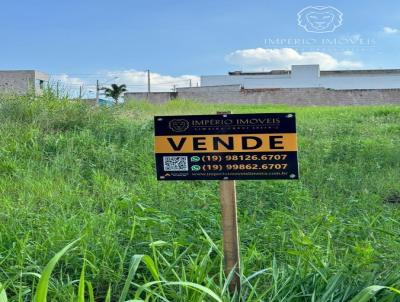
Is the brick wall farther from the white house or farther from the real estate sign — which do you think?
the real estate sign

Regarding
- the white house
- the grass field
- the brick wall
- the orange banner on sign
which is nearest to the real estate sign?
the orange banner on sign

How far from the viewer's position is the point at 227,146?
220 cm

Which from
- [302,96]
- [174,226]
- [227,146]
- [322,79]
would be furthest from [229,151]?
[322,79]

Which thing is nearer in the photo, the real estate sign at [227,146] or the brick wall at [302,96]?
the real estate sign at [227,146]

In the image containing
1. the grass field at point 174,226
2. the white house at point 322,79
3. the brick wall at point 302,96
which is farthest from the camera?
the white house at point 322,79

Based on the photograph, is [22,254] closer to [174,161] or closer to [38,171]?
[174,161]

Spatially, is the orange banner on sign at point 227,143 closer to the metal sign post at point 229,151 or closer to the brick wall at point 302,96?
the metal sign post at point 229,151

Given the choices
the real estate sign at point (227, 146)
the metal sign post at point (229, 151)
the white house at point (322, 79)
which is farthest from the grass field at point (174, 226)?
the white house at point (322, 79)

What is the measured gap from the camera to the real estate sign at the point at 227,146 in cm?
217

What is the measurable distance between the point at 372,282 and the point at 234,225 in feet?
2.31

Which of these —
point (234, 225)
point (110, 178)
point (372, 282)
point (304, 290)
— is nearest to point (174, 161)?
point (234, 225)

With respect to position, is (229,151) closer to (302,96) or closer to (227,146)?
(227,146)

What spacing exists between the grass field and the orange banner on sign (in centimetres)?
53

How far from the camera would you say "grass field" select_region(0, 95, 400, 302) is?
6.87ft
